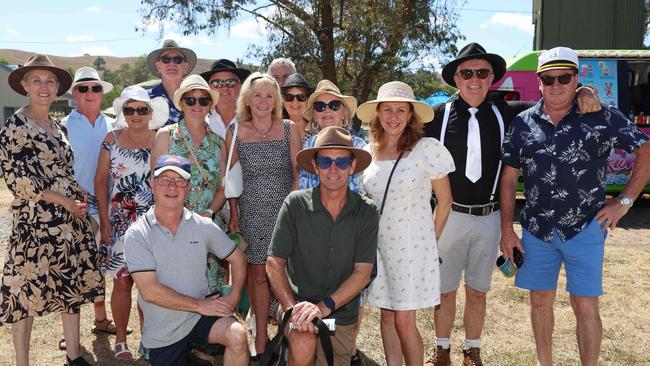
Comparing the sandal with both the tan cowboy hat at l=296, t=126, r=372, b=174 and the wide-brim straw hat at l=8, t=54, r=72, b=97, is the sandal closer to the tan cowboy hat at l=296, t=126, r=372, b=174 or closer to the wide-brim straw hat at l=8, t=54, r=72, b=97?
the wide-brim straw hat at l=8, t=54, r=72, b=97

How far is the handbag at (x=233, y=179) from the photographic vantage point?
13.0ft

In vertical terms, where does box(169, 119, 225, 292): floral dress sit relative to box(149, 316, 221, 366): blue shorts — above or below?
above

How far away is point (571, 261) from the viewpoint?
3.56 metres

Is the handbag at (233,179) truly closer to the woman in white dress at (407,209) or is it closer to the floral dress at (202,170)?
the floral dress at (202,170)

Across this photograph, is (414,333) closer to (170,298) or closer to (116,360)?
(170,298)

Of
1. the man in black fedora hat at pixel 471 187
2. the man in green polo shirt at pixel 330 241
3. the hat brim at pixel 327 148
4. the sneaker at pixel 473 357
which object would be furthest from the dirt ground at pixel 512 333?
the hat brim at pixel 327 148

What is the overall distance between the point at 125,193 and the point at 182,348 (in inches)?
51.9

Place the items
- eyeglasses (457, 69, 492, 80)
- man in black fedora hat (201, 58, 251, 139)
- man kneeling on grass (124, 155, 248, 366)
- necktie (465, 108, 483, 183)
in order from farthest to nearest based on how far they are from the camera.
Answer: man in black fedora hat (201, 58, 251, 139) → eyeglasses (457, 69, 492, 80) → necktie (465, 108, 483, 183) → man kneeling on grass (124, 155, 248, 366)

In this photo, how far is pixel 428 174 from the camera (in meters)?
3.46

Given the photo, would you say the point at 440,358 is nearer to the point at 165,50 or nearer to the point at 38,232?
the point at 38,232

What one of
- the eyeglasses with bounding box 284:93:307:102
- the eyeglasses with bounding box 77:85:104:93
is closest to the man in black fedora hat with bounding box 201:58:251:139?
the eyeglasses with bounding box 284:93:307:102

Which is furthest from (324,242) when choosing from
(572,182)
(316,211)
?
(572,182)

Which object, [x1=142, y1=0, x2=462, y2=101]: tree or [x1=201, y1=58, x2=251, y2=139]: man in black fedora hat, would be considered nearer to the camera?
[x1=201, y1=58, x2=251, y2=139]: man in black fedora hat

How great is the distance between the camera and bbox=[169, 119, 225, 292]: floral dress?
390 cm
